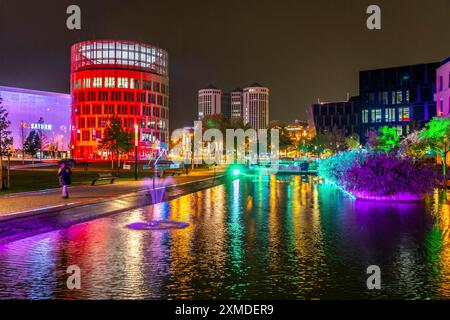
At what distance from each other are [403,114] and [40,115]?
105 metres

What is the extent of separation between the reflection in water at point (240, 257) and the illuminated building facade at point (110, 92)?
110m

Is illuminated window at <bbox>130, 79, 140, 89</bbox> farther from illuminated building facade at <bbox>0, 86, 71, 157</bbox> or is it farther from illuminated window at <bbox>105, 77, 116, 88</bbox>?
illuminated building facade at <bbox>0, 86, 71, 157</bbox>

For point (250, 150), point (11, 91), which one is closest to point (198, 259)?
point (250, 150)

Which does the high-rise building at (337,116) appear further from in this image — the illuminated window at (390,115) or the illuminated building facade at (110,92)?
the illuminated building facade at (110,92)

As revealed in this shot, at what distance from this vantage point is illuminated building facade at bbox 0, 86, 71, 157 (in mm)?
145000

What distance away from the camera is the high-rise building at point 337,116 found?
137000mm

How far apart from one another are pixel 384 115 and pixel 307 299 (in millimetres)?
104433

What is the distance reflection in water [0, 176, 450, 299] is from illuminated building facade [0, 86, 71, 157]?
135 metres

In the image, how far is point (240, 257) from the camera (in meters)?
9.97

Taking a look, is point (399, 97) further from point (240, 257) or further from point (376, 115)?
point (240, 257)

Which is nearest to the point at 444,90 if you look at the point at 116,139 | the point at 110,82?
the point at 116,139

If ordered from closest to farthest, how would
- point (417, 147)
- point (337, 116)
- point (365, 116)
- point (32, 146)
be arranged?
point (417, 147) < point (32, 146) < point (365, 116) < point (337, 116)

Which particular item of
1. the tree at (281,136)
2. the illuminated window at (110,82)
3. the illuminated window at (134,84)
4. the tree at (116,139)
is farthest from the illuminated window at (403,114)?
the illuminated window at (110,82)
